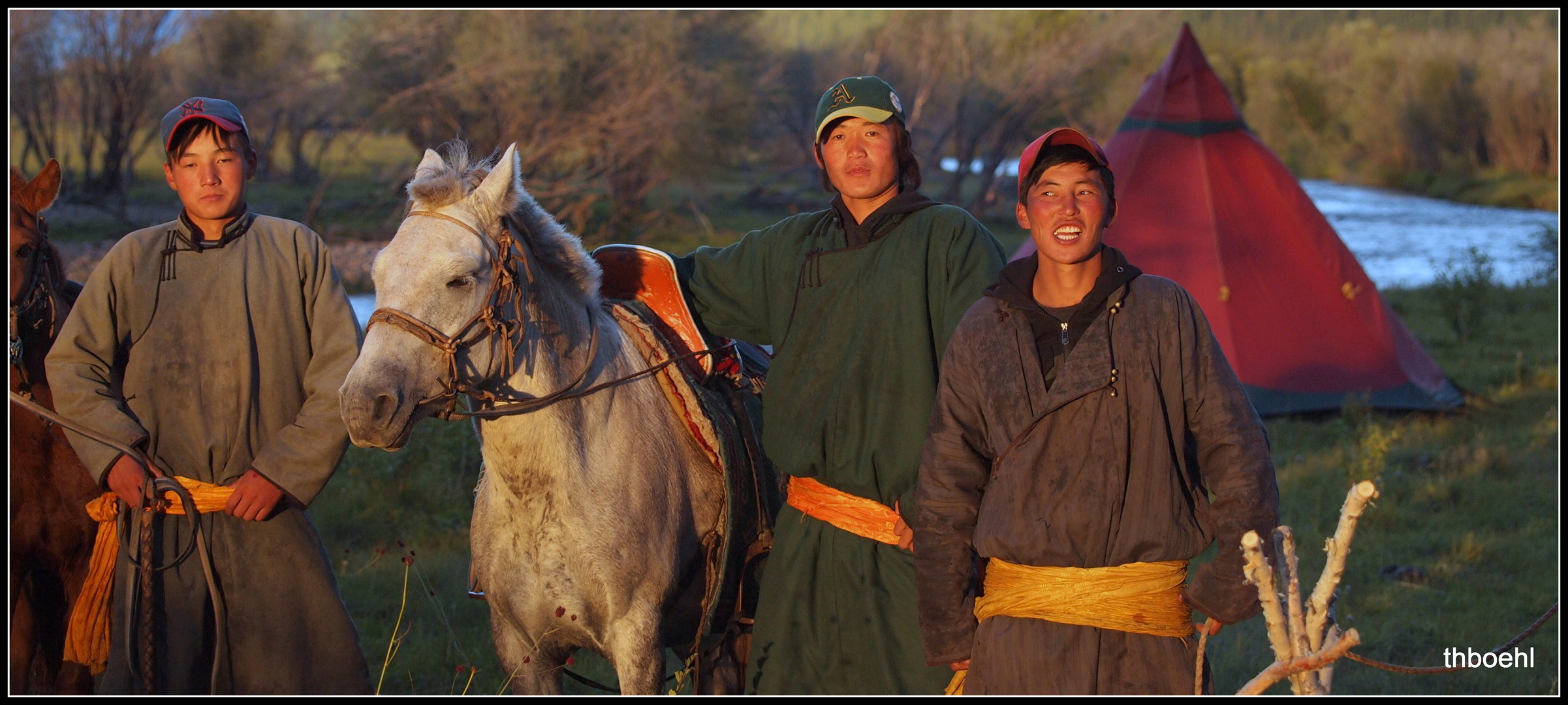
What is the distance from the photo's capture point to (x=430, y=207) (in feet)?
8.89

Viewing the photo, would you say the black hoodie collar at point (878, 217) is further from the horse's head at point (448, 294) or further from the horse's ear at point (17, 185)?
the horse's ear at point (17, 185)

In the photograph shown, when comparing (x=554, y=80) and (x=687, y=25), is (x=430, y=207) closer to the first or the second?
(x=554, y=80)

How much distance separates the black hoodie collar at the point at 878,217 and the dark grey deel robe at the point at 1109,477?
60 cm

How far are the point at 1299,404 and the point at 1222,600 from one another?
6668 millimetres

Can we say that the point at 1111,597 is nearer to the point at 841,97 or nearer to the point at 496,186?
the point at 841,97

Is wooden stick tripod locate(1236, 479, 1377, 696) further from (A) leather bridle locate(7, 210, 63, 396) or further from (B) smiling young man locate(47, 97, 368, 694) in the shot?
(A) leather bridle locate(7, 210, 63, 396)

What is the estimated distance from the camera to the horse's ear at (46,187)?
3.40 metres

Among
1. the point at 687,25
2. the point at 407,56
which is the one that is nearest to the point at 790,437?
the point at 407,56

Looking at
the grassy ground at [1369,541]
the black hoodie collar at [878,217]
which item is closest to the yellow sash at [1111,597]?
the black hoodie collar at [878,217]

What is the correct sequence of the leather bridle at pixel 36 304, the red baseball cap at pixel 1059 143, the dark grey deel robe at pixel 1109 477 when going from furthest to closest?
1. the leather bridle at pixel 36 304
2. the red baseball cap at pixel 1059 143
3. the dark grey deel robe at pixel 1109 477

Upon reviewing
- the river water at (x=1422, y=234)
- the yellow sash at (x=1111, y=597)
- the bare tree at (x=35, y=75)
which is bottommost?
the yellow sash at (x=1111, y=597)

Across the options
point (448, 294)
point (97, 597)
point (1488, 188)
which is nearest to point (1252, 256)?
point (448, 294)

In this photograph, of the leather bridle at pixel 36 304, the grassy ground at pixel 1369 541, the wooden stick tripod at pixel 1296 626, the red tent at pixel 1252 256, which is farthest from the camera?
the red tent at pixel 1252 256

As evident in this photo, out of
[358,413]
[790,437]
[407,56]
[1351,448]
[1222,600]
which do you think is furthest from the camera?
[407,56]
